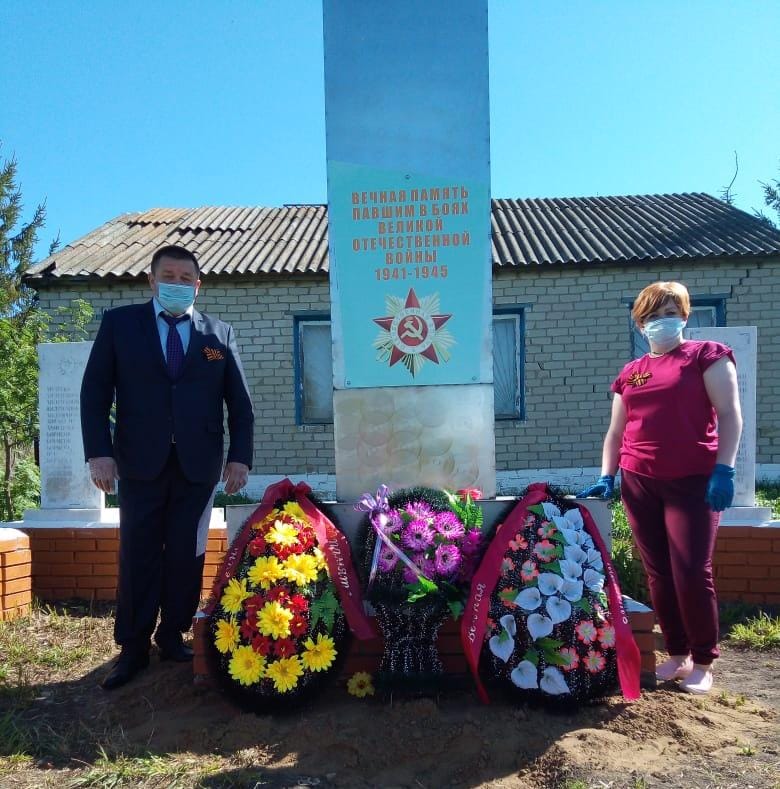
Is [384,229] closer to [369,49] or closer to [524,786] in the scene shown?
[369,49]

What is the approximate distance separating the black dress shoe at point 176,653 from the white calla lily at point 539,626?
5.07 feet

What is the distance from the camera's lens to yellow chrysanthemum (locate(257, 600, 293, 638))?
7.98 ft

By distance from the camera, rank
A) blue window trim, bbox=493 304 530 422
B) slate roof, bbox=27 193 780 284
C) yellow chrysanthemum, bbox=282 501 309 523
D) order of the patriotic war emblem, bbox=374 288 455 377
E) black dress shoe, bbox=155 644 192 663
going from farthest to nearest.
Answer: blue window trim, bbox=493 304 530 422, slate roof, bbox=27 193 780 284, order of the patriotic war emblem, bbox=374 288 455 377, black dress shoe, bbox=155 644 192 663, yellow chrysanthemum, bbox=282 501 309 523

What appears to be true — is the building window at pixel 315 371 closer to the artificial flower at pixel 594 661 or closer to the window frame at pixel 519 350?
the window frame at pixel 519 350

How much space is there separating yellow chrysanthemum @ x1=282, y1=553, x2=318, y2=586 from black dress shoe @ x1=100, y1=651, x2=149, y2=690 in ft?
3.02

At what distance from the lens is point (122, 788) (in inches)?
80.4

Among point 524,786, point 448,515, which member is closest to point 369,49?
point 448,515

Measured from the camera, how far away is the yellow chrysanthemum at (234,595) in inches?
99.7

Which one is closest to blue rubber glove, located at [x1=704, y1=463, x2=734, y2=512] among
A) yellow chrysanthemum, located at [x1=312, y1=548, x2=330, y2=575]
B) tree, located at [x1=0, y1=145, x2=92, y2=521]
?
yellow chrysanthemum, located at [x1=312, y1=548, x2=330, y2=575]

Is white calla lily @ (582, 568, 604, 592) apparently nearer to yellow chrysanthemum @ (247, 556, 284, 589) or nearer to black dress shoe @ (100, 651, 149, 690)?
yellow chrysanthemum @ (247, 556, 284, 589)

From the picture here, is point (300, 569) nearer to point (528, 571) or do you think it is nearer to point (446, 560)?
point (446, 560)

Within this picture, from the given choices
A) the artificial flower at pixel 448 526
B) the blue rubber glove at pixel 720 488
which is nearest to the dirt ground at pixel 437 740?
the artificial flower at pixel 448 526

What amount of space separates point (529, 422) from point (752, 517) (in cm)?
452

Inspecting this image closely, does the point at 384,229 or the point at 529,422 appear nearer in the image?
the point at 384,229
